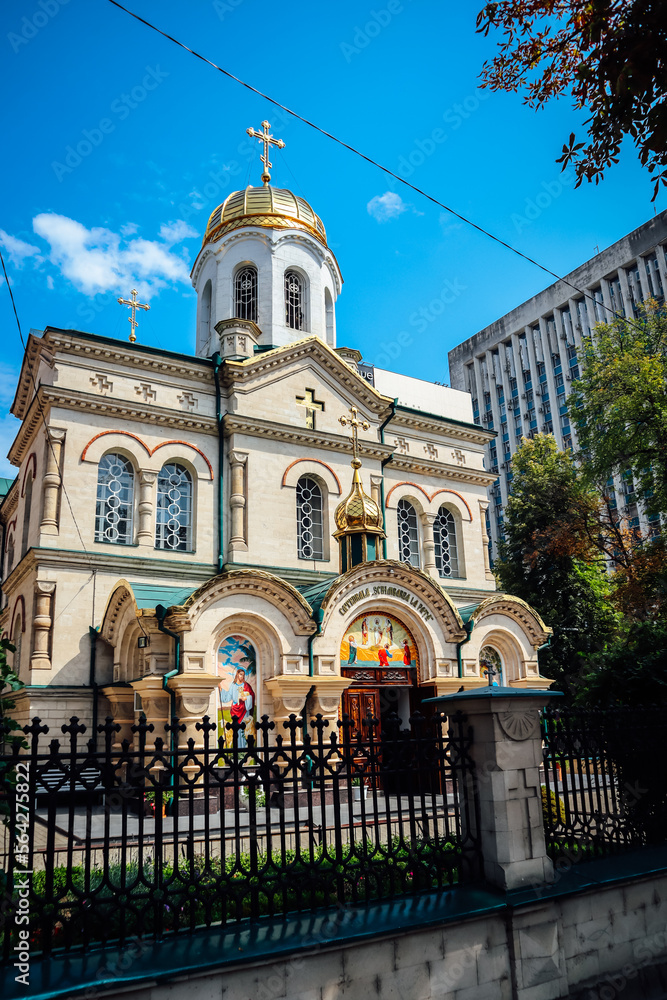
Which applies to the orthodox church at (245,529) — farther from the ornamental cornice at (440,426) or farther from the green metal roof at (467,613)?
the green metal roof at (467,613)

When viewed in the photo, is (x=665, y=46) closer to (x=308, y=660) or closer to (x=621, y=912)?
(x=621, y=912)

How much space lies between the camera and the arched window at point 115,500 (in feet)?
56.1

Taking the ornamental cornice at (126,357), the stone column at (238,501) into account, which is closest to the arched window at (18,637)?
the stone column at (238,501)

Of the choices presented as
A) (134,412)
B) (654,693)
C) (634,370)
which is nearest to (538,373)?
(634,370)

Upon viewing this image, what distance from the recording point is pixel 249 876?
5730mm

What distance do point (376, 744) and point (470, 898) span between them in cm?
155

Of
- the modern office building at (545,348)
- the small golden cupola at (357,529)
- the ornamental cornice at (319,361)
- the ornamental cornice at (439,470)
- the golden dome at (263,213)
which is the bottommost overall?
the small golden cupola at (357,529)

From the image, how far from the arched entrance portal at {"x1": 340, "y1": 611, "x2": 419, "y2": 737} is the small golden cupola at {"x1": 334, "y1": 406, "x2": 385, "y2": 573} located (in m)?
1.65

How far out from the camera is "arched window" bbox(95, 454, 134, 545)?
17.1m

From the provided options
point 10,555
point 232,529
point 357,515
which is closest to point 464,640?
point 357,515

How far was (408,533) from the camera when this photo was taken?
71.8 feet

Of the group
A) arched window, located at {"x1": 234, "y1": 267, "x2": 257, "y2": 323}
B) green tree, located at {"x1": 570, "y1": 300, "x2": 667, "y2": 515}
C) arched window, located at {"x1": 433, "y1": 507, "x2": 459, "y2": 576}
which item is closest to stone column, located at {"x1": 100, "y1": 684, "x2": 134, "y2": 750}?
arched window, located at {"x1": 433, "y1": 507, "x2": 459, "y2": 576}

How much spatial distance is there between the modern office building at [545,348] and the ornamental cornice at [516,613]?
35552 mm

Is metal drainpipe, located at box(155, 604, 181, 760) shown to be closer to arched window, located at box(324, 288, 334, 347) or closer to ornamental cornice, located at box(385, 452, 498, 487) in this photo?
ornamental cornice, located at box(385, 452, 498, 487)
